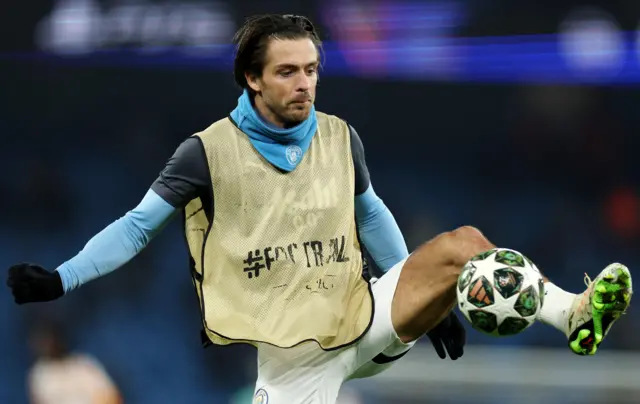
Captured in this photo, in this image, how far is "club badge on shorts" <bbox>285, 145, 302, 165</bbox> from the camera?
4235mm

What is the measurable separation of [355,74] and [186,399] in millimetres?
2809

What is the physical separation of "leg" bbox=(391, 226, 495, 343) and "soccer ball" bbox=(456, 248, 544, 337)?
117mm

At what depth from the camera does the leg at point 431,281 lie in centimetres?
395

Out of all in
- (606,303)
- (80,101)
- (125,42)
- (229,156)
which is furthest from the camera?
(80,101)

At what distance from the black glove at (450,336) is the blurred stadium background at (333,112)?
450 centimetres

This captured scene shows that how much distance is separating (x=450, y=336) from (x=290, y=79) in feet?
3.65

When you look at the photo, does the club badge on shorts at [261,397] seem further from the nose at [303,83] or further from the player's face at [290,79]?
the nose at [303,83]

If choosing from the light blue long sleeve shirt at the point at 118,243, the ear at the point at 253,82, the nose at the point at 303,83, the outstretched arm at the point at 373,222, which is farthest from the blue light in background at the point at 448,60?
the light blue long sleeve shirt at the point at 118,243

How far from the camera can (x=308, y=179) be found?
4270 mm

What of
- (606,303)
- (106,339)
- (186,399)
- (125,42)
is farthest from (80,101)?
(606,303)

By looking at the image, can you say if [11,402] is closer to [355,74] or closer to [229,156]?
[355,74]

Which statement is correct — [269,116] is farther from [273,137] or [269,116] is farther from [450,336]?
[450,336]

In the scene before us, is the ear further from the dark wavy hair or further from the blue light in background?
the blue light in background

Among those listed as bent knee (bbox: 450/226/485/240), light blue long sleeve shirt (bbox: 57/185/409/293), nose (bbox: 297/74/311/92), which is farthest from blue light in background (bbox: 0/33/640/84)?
bent knee (bbox: 450/226/485/240)
